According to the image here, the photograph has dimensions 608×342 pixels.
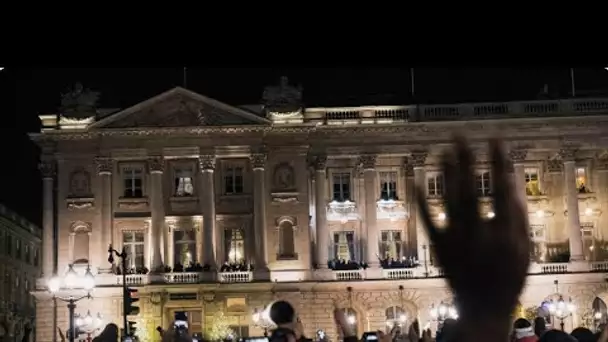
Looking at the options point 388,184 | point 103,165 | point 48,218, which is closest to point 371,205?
point 388,184

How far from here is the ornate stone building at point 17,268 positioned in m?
79.2

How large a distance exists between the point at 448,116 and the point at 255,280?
14783 mm

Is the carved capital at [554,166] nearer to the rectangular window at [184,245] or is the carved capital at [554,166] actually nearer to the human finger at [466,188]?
the rectangular window at [184,245]

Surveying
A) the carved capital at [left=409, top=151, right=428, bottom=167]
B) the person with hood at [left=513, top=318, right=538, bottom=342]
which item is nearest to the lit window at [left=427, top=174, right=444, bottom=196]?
the person with hood at [left=513, top=318, right=538, bottom=342]

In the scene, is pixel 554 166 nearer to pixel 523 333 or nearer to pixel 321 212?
pixel 321 212

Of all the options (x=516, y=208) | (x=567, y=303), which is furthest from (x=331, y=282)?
(x=516, y=208)

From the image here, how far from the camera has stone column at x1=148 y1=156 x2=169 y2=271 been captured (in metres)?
60.0

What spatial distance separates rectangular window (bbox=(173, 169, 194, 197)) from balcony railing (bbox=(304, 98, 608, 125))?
7.48m

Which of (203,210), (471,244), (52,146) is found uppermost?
(52,146)

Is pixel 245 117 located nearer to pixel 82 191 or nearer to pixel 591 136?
pixel 82 191

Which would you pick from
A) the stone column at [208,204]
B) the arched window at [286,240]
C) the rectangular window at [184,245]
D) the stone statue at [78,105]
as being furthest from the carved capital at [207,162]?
the stone statue at [78,105]

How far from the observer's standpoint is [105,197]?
61156 millimetres

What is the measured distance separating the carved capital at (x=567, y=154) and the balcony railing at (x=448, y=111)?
2.09m

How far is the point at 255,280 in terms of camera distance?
59.4m
